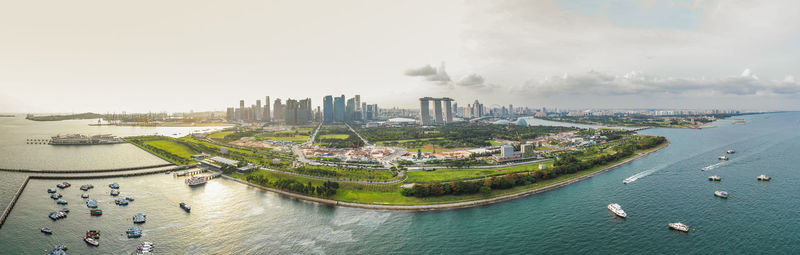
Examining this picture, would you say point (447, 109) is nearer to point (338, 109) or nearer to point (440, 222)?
point (338, 109)

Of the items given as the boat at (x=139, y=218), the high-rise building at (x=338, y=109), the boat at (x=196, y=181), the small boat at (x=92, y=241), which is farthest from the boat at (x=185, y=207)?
the high-rise building at (x=338, y=109)

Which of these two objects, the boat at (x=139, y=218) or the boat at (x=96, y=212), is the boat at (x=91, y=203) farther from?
the boat at (x=139, y=218)

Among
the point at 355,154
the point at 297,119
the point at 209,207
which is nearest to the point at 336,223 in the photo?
the point at 209,207

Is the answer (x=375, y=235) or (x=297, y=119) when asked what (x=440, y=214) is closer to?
(x=375, y=235)

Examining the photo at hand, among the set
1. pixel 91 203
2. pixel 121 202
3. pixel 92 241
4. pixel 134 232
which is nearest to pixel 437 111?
pixel 121 202

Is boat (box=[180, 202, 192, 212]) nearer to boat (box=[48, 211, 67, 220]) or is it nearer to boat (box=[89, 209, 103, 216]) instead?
boat (box=[89, 209, 103, 216])

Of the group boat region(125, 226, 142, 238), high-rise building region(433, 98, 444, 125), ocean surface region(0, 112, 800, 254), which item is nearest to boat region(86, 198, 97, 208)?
ocean surface region(0, 112, 800, 254)

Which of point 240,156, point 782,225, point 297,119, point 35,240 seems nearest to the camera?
point 35,240
